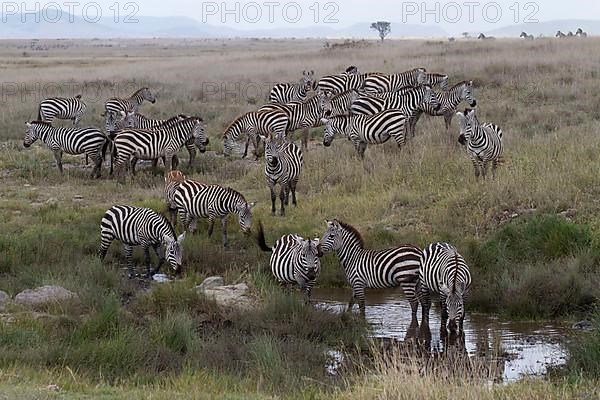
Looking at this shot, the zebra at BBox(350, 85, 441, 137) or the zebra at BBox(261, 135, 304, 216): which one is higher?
the zebra at BBox(350, 85, 441, 137)

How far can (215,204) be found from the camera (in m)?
13.6

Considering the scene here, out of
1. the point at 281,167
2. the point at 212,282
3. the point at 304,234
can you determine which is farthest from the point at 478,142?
the point at 212,282

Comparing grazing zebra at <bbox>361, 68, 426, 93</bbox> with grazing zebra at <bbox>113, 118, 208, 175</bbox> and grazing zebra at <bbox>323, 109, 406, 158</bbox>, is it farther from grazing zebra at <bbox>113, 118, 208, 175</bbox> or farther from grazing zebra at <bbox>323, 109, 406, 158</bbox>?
grazing zebra at <bbox>113, 118, 208, 175</bbox>

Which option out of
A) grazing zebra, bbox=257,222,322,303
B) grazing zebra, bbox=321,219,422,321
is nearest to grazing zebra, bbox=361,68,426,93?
grazing zebra, bbox=257,222,322,303

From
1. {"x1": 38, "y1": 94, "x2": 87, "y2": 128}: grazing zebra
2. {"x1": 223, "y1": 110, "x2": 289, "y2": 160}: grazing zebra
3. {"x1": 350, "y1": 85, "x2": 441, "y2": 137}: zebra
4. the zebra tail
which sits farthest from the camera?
{"x1": 38, "y1": 94, "x2": 87, "y2": 128}: grazing zebra

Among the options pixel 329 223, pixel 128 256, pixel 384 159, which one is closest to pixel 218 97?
pixel 384 159

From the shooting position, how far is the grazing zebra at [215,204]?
13.6m

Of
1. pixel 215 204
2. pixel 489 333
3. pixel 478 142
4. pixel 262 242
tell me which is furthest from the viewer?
pixel 478 142

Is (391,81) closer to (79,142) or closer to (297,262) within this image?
(79,142)

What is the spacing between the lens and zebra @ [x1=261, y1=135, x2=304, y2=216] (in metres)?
14.8

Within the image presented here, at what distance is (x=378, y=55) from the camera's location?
1470 inches

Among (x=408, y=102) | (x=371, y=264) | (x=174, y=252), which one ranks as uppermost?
(x=408, y=102)

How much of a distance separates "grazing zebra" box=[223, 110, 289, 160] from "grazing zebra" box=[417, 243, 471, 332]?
9841 mm

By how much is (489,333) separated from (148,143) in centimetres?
969
